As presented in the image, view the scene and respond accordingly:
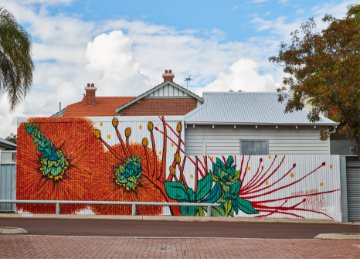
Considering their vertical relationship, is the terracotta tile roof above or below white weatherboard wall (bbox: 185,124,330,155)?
above

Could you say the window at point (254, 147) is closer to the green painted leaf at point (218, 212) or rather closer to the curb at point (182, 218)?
the green painted leaf at point (218, 212)

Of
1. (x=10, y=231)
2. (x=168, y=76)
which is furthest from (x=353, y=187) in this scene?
(x=168, y=76)

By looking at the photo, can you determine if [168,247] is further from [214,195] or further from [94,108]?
[94,108]

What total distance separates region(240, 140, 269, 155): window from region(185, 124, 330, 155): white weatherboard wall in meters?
0.13

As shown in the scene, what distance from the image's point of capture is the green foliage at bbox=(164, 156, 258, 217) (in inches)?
766

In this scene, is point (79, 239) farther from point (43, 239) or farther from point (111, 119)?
point (111, 119)

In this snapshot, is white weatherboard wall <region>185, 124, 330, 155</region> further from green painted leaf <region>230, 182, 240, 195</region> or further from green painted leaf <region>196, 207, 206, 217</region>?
green painted leaf <region>196, 207, 206, 217</region>

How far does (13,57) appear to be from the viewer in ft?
45.0

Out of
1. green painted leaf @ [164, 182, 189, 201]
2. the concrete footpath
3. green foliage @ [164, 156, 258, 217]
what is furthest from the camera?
green painted leaf @ [164, 182, 189, 201]

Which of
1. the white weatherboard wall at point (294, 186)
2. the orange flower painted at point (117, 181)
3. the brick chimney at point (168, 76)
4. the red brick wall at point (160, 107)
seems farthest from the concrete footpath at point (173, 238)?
the brick chimney at point (168, 76)

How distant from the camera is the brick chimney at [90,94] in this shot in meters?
40.7

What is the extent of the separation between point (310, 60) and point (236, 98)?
1005cm

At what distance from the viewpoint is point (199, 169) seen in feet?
64.5

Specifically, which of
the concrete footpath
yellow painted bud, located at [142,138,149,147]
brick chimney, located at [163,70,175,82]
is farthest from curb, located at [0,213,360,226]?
brick chimney, located at [163,70,175,82]
